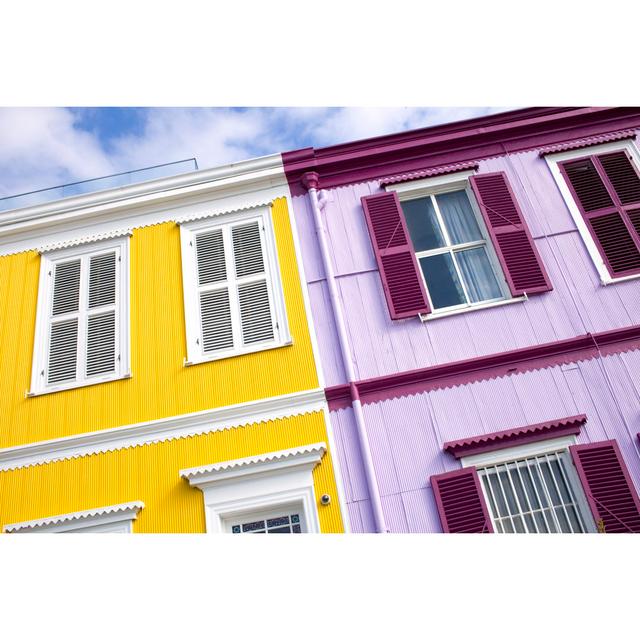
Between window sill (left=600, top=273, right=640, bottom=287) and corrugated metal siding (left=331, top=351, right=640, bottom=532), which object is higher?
window sill (left=600, top=273, right=640, bottom=287)

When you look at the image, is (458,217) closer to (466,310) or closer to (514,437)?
(466,310)

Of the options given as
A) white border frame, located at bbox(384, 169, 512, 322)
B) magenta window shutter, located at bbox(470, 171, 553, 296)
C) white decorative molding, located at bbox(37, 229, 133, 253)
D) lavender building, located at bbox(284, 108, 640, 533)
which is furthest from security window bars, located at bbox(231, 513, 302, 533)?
white decorative molding, located at bbox(37, 229, 133, 253)

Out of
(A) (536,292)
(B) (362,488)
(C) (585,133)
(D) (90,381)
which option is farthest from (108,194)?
(C) (585,133)

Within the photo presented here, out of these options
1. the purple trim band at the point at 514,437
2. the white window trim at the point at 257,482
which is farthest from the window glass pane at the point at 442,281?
the white window trim at the point at 257,482

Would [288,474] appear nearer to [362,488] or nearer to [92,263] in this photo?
[362,488]

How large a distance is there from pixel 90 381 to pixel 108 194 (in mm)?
2374

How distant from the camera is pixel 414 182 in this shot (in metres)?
7.68

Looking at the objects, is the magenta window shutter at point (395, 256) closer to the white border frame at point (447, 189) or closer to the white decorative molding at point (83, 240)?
the white border frame at point (447, 189)

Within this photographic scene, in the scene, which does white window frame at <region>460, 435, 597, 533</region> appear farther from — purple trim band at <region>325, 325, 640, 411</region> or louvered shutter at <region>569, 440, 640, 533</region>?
purple trim band at <region>325, 325, 640, 411</region>

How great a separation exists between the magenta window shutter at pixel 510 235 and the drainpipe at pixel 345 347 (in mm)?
1842

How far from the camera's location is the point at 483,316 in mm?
6855

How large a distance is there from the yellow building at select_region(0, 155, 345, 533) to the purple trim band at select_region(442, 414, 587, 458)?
4.06 ft

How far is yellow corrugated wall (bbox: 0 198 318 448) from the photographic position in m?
6.66

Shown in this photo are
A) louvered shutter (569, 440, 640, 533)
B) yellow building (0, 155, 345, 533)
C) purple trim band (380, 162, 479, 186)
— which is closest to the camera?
louvered shutter (569, 440, 640, 533)
